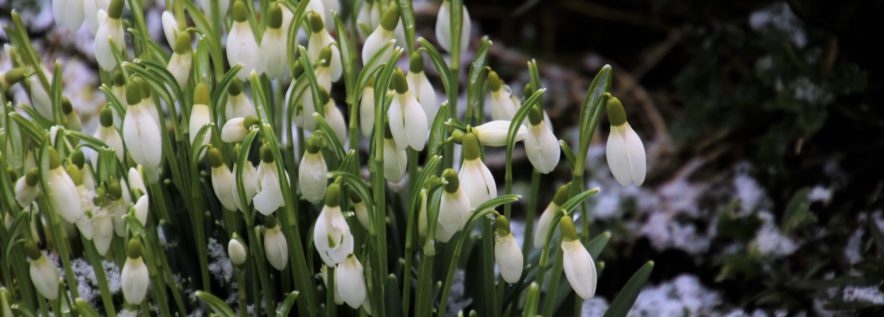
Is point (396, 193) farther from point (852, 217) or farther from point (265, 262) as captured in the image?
point (852, 217)

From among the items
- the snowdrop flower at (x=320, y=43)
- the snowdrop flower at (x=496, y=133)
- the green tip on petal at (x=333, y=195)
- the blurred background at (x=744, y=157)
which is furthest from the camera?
the blurred background at (x=744, y=157)

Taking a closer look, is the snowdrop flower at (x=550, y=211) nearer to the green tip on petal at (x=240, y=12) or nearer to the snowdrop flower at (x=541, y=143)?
the snowdrop flower at (x=541, y=143)

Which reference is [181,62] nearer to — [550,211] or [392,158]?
[392,158]

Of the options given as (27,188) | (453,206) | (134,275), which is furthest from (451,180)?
(27,188)

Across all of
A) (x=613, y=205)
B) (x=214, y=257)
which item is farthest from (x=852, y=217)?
(x=214, y=257)

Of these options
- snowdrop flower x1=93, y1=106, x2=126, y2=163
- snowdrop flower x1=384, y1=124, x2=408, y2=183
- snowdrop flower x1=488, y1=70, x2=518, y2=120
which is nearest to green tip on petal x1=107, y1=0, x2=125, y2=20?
snowdrop flower x1=93, y1=106, x2=126, y2=163

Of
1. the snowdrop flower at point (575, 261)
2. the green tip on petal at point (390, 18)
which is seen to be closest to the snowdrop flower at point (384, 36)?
the green tip on petal at point (390, 18)
